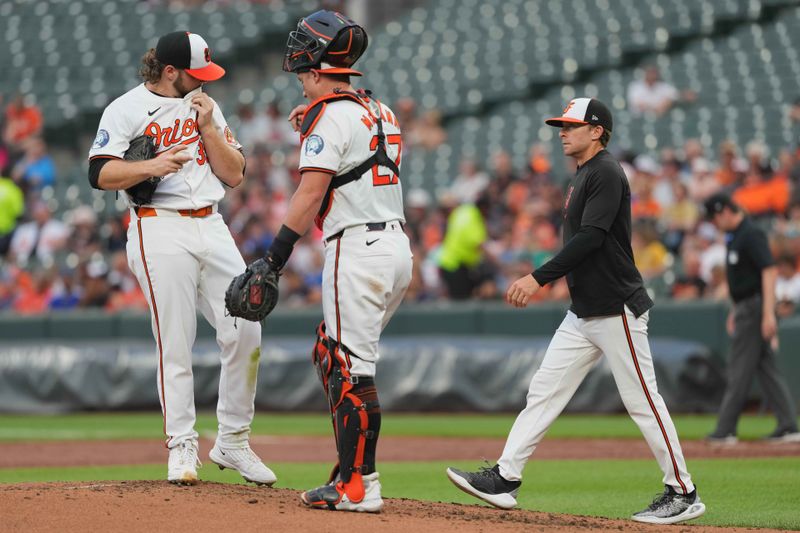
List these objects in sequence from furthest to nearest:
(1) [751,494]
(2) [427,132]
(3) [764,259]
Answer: (2) [427,132] → (3) [764,259] → (1) [751,494]

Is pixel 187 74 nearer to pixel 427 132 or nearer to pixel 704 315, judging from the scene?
pixel 704 315

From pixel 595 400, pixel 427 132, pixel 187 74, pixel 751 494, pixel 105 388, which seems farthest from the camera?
pixel 427 132

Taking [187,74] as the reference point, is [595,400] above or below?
below

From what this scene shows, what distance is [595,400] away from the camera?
13.5 meters

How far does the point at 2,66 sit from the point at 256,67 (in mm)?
5040

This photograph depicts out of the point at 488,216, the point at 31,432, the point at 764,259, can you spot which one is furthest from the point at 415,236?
the point at 764,259

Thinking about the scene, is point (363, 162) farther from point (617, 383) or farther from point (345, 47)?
point (617, 383)

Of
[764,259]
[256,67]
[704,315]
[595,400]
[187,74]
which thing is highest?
[256,67]

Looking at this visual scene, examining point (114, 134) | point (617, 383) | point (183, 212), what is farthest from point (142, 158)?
point (617, 383)

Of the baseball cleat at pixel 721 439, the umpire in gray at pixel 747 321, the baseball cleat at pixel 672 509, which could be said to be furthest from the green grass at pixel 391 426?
the baseball cleat at pixel 672 509

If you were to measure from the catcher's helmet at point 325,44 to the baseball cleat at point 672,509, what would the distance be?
2.52 metres

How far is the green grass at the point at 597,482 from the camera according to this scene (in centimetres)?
646

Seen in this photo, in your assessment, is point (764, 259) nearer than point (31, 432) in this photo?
Yes

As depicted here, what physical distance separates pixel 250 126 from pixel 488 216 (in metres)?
5.80
